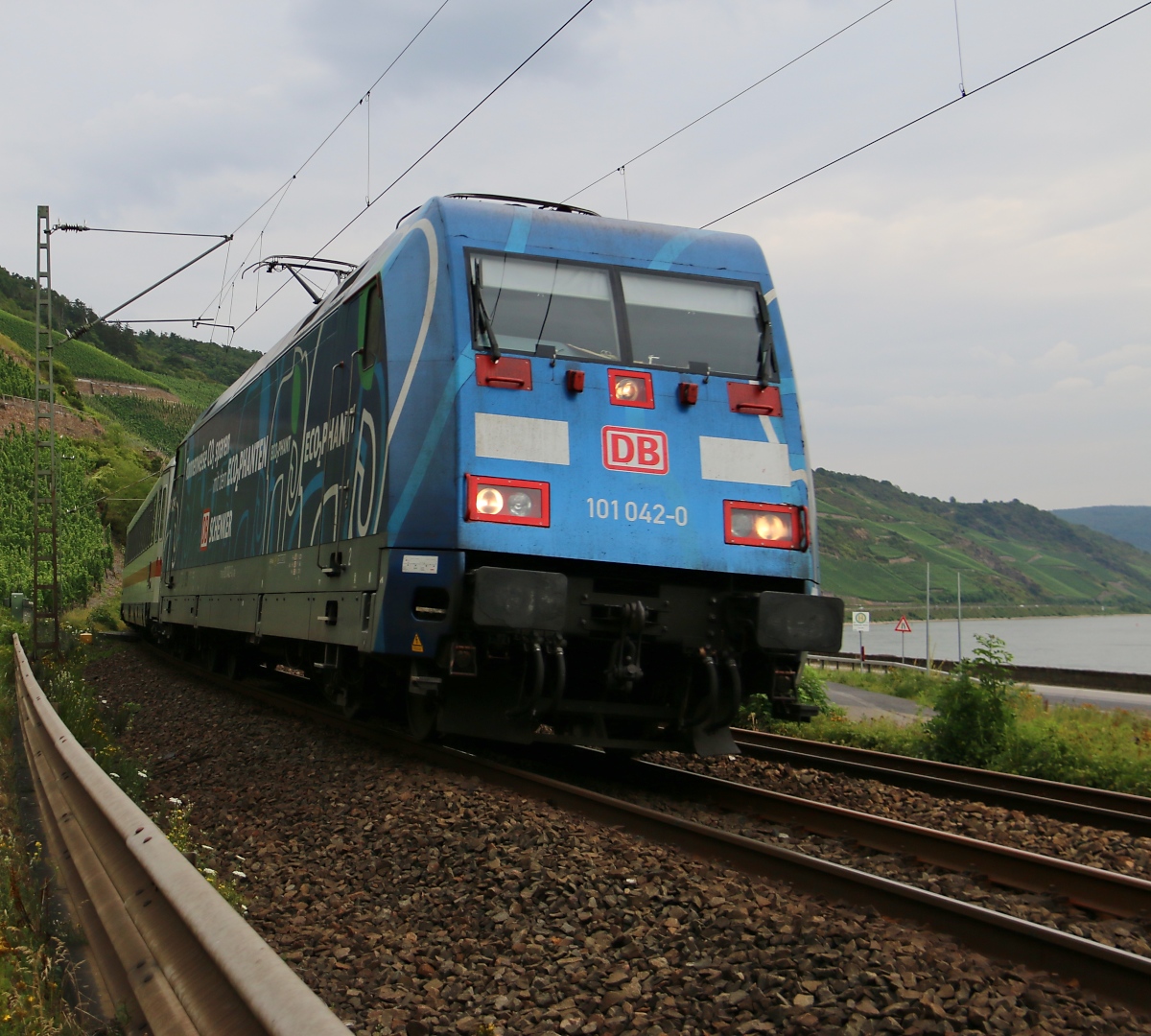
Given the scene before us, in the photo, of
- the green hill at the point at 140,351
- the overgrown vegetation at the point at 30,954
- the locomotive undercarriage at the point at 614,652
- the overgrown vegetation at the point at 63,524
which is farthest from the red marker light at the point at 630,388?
the green hill at the point at 140,351

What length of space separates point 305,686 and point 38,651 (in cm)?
983

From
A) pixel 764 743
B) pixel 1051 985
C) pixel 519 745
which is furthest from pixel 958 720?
pixel 1051 985

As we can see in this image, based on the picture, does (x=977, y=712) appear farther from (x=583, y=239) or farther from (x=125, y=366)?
(x=125, y=366)

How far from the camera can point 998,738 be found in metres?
10.7

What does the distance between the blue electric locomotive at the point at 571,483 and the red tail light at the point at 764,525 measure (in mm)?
16

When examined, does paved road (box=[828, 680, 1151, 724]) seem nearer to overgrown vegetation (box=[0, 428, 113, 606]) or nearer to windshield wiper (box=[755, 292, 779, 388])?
windshield wiper (box=[755, 292, 779, 388])

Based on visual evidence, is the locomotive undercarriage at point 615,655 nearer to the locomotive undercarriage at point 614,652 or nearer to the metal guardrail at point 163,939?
the locomotive undercarriage at point 614,652

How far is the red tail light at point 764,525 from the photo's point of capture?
702cm

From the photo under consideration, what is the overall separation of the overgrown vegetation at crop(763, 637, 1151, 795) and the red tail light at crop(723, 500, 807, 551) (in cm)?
438

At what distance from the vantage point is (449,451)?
21.7 ft

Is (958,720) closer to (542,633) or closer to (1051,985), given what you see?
(542,633)

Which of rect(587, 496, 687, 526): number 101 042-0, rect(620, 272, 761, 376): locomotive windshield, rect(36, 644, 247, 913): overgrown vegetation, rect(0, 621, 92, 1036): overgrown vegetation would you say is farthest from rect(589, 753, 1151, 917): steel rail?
rect(0, 621, 92, 1036): overgrown vegetation

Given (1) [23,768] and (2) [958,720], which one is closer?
(1) [23,768]

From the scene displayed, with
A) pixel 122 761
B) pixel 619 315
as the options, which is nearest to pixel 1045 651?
pixel 619 315
